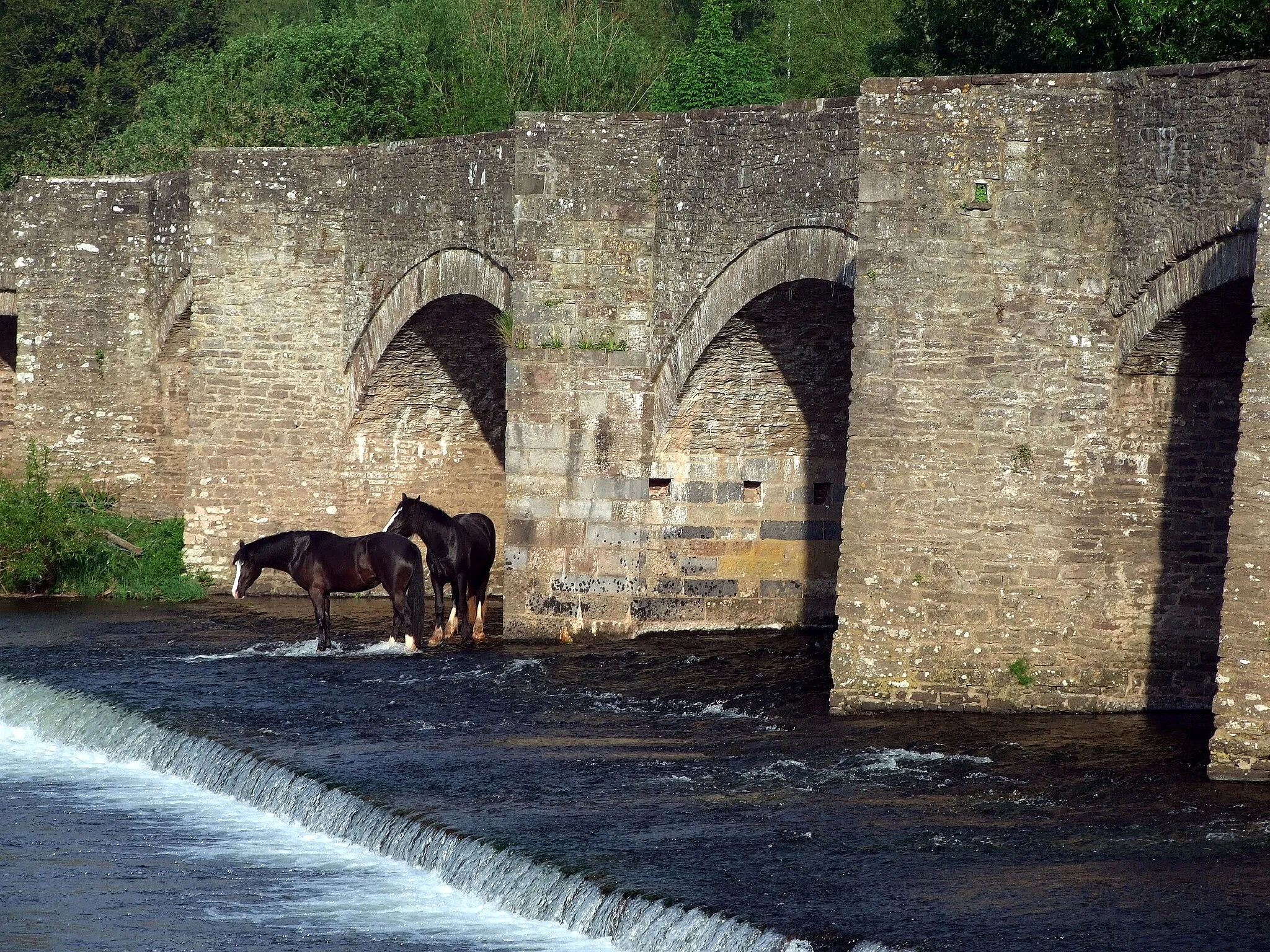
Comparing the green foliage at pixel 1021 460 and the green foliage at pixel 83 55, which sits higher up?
Result: the green foliage at pixel 83 55

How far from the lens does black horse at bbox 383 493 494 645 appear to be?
16.1m

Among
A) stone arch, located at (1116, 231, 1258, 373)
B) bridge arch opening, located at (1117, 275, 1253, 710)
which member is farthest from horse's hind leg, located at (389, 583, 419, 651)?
stone arch, located at (1116, 231, 1258, 373)

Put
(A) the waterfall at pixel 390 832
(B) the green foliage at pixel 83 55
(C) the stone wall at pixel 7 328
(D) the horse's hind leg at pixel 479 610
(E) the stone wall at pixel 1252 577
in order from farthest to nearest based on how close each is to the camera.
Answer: (B) the green foliage at pixel 83 55 → (C) the stone wall at pixel 7 328 → (D) the horse's hind leg at pixel 479 610 → (E) the stone wall at pixel 1252 577 → (A) the waterfall at pixel 390 832

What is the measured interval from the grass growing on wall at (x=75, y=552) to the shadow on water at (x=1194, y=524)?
10469mm

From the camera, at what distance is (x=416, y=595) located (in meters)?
15.5

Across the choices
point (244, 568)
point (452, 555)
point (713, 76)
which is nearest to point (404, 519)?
point (452, 555)

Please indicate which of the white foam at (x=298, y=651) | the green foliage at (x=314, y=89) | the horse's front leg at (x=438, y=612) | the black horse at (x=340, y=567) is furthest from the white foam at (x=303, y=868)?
the green foliage at (x=314, y=89)

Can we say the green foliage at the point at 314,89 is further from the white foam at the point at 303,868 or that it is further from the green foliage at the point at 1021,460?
the green foliage at the point at 1021,460

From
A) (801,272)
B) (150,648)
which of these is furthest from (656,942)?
(150,648)

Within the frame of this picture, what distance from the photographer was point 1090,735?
37.0ft

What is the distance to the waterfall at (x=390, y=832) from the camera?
810cm

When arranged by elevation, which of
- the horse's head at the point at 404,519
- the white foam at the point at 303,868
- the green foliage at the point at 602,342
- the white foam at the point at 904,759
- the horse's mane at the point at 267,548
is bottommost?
the white foam at the point at 303,868

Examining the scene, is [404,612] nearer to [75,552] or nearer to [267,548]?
[267,548]

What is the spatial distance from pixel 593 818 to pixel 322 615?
20.7 ft
